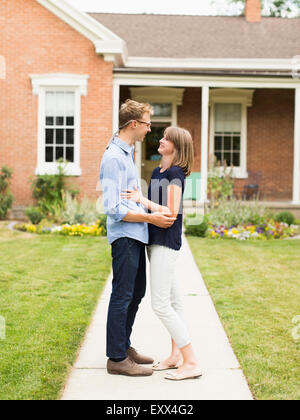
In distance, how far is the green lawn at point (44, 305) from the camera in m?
3.76

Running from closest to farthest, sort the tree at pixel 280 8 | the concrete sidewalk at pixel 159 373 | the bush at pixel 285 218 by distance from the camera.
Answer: the concrete sidewalk at pixel 159 373, the bush at pixel 285 218, the tree at pixel 280 8

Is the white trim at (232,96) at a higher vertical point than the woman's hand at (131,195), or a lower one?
higher

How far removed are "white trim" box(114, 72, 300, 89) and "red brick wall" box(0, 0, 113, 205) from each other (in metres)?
0.52

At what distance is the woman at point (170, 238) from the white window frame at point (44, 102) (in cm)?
1009

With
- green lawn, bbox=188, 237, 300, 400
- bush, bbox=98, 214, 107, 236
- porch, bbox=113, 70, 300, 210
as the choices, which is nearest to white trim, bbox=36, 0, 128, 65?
porch, bbox=113, 70, 300, 210

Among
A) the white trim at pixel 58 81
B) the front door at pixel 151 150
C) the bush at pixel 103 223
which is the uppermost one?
the white trim at pixel 58 81

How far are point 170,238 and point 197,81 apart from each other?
10.8 m

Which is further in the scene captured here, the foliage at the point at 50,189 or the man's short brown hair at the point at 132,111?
the foliage at the point at 50,189

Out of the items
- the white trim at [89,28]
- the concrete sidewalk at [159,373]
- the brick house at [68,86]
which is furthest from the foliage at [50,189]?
the concrete sidewalk at [159,373]

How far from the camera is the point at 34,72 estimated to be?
13789mm

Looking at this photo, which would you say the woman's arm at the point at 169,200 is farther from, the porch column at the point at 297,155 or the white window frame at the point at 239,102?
the white window frame at the point at 239,102

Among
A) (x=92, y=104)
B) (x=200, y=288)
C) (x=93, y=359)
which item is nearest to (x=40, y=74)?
(x=92, y=104)

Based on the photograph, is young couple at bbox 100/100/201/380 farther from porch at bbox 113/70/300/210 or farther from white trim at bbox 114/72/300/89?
porch at bbox 113/70/300/210

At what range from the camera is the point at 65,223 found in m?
11.9
